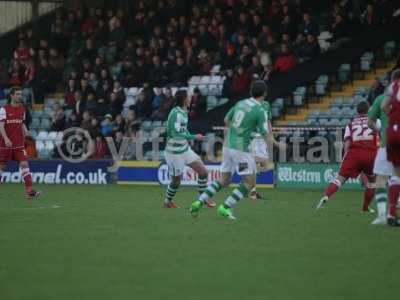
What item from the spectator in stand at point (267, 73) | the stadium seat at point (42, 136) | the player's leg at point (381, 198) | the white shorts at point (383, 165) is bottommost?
the player's leg at point (381, 198)

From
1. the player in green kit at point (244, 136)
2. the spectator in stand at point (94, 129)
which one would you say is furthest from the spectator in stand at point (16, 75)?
the player in green kit at point (244, 136)

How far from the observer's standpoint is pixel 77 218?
16625 mm

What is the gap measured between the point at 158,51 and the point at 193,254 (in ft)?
72.3

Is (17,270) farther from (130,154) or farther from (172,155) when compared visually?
(130,154)

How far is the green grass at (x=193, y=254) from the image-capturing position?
9.12 metres

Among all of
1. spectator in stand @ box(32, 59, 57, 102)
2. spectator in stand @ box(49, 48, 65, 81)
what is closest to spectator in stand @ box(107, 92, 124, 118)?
spectator in stand @ box(32, 59, 57, 102)

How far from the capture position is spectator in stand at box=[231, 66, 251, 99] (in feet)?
97.7

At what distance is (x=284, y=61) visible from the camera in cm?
2995

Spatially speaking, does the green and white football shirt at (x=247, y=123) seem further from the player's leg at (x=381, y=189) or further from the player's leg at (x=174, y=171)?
the player's leg at (x=174, y=171)

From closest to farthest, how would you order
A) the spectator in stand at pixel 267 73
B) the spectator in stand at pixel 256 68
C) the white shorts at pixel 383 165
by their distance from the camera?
the white shorts at pixel 383 165
the spectator in stand at pixel 267 73
the spectator in stand at pixel 256 68

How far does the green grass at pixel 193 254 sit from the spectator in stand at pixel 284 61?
11.4 meters

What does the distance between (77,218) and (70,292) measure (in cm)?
772

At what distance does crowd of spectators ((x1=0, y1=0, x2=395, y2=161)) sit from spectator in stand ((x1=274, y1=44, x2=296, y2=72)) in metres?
0.03

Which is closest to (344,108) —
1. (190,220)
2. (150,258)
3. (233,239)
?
(190,220)
